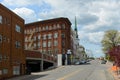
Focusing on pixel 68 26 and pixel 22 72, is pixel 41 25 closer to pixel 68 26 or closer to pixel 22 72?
pixel 68 26

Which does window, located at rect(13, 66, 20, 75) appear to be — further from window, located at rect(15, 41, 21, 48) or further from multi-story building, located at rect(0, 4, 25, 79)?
window, located at rect(15, 41, 21, 48)

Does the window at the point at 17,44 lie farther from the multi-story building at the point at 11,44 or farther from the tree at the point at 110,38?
the tree at the point at 110,38

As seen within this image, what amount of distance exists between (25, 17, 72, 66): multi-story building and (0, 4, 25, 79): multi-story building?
63512 mm

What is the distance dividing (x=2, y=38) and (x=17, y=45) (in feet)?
30.7

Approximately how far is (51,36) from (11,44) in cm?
7873

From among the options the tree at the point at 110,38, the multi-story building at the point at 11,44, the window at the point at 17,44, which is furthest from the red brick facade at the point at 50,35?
the window at the point at 17,44

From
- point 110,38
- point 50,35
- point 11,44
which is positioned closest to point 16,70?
point 11,44

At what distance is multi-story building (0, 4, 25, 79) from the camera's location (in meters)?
A: 51.5

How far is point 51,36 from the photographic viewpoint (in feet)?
443

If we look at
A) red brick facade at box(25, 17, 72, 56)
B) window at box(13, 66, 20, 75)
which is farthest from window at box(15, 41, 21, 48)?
red brick facade at box(25, 17, 72, 56)

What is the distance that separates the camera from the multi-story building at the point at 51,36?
130m

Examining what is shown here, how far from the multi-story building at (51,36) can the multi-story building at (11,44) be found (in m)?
63.5

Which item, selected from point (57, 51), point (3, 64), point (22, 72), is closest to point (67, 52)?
point (57, 51)

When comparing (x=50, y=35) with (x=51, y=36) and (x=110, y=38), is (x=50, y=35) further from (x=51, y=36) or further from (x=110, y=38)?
(x=110, y=38)
